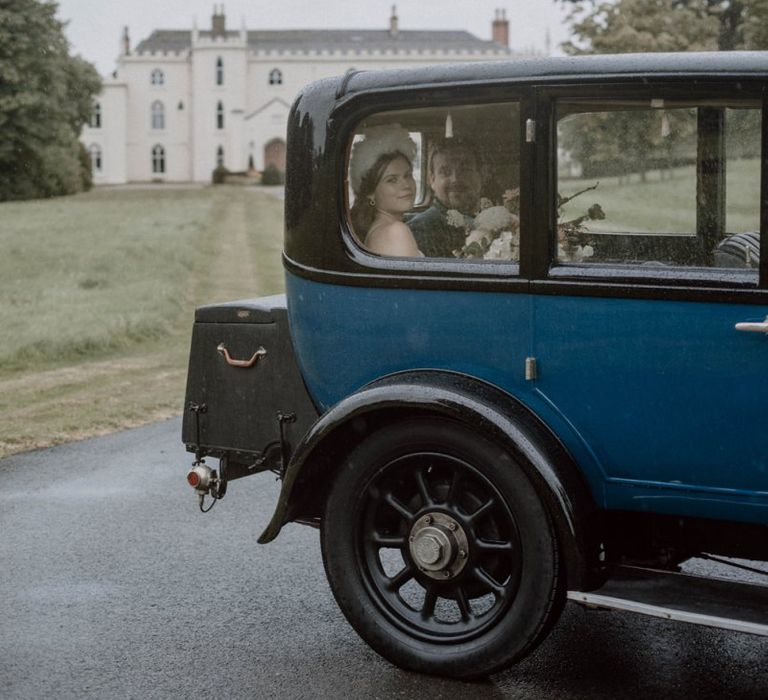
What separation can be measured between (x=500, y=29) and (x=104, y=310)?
11619 cm

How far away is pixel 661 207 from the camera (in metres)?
3.92

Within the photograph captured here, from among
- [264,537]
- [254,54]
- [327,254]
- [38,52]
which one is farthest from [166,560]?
[254,54]

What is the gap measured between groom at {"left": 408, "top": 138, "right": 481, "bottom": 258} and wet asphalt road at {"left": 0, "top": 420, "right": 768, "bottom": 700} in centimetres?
147

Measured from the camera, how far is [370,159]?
4191mm

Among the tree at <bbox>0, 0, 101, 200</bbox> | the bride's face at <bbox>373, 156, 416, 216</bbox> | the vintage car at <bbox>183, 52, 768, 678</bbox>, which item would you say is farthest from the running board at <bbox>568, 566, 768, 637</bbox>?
the tree at <bbox>0, 0, 101, 200</bbox>

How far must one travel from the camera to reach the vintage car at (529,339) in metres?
3.60

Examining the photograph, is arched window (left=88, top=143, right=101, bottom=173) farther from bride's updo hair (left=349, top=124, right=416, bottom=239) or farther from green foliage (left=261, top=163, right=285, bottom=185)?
bride's updo hair (left=349, top=124, right=416, bottom=239)

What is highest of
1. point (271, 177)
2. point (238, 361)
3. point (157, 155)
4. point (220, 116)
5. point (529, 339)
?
point (220, 116)

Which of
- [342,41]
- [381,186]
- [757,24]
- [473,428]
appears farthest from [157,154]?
[473,428]

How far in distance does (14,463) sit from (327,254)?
421cm

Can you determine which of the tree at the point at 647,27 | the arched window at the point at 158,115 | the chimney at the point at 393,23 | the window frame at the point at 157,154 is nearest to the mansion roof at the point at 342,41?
the chimney at the point at 393,23

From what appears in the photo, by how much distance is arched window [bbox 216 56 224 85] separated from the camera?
112625 mm

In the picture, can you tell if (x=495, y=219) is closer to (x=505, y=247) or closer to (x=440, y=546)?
(x=505, y=247)

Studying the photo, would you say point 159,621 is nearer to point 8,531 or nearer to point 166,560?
point 166,560
